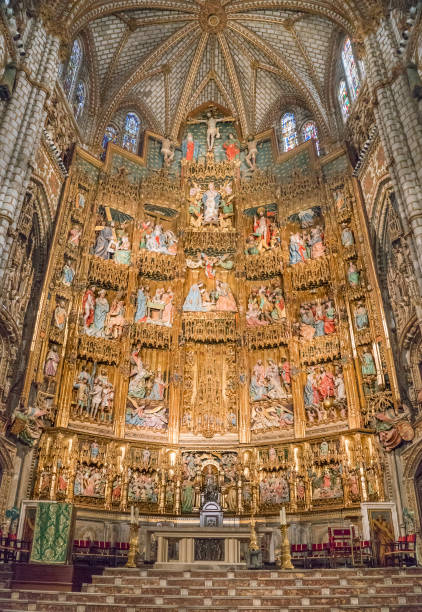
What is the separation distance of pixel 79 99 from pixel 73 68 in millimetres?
1287

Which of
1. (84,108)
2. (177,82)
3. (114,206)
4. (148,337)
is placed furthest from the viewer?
(177,82)

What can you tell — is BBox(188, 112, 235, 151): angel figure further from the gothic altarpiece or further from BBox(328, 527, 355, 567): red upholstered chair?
BBox(328, 527, 355, 567): red upholstered chair

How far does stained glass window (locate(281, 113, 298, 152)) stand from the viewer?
2477 centimetres

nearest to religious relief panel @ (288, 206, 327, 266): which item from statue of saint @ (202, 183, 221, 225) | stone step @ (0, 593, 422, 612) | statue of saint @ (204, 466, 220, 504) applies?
statue of saint @ (202, 183, 221, 225)

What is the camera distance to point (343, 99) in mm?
22484

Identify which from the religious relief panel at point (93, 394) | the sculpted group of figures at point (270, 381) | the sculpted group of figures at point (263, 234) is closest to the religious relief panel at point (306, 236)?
the sculpted group of figures at point (263, 234)

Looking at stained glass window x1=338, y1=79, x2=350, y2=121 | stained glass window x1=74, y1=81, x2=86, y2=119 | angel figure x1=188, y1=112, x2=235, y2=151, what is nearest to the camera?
stained glass window x1=338, y1=79, x2=350, y2=121

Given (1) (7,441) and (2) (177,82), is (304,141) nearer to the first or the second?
(2) (177,82)

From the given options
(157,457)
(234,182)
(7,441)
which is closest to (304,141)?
(234,182)

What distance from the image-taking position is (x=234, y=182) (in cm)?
2375

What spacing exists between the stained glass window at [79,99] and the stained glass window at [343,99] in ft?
37.0

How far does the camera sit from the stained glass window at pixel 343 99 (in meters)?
22.0

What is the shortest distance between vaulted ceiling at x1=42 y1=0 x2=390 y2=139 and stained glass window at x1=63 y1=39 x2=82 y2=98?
0.59 meters

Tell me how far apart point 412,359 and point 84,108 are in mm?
17372
